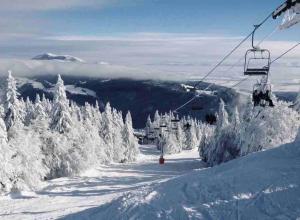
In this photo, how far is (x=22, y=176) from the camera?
46.7 m

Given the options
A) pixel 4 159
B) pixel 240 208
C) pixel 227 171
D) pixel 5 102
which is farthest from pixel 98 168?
pixel 240 208

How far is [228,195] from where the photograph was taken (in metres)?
20.7

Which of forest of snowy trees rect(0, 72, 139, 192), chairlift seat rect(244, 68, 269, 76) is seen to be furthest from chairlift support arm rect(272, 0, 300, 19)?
forest of snowy trees rect(0, 72, 139, 192)

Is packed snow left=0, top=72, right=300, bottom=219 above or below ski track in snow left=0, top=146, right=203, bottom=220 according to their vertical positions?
above

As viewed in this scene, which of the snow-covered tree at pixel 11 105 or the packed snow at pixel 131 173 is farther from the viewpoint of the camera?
the snow-covered tree at pixel 11 105

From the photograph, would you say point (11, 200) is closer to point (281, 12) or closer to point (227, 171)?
point (227, 171)

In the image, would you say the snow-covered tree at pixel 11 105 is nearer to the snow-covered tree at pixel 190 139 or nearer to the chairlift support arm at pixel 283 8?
the chairlift support arm at pixel 283 8

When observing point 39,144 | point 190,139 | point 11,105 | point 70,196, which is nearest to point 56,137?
point 39,144

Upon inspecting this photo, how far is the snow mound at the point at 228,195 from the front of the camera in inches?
749

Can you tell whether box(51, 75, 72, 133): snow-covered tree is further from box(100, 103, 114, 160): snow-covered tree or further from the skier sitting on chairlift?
the skier sitting on chairlift

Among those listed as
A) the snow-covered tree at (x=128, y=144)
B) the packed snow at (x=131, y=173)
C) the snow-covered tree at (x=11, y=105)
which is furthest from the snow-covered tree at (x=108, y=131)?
the snow-covered tree at (x=11, y=105)

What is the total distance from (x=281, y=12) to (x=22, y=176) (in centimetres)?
3677

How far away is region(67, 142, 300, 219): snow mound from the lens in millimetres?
19031

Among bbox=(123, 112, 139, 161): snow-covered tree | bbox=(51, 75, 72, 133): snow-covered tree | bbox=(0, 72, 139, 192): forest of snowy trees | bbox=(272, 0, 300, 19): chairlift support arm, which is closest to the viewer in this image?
bbox=(272, 0, 300, 19): chairlift support arm
